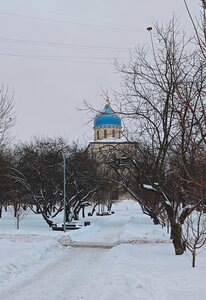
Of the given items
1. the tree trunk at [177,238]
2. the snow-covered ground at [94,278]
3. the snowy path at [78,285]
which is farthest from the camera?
the tree trunk at [177,238]

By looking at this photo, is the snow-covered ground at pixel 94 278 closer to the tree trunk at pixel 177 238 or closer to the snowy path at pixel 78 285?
the snowy path at pixel 78 285

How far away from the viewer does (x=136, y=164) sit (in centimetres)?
1706

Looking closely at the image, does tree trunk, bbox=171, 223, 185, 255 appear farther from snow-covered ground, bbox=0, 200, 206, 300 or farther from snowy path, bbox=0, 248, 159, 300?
snowy path, bbox=0, 248, 159, 300

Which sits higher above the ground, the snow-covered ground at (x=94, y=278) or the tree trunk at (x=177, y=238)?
the tree trunk at (x=177, y=238)

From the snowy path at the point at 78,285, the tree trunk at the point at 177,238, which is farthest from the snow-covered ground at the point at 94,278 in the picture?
the tree trunk at the point at 177,238

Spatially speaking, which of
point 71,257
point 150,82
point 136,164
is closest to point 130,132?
point 136,164

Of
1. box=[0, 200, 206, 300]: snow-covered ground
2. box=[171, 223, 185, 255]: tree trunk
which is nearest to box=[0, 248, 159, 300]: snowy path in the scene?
box=[0, 200, 206, 300]: snow-covered ground

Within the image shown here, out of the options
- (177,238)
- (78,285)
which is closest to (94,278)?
(78,285)

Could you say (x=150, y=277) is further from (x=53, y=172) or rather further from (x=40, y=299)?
(x=53, y=172)

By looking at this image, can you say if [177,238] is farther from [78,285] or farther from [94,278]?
[78,285]

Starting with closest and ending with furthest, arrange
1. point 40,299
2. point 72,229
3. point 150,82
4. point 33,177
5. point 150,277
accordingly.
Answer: point 40,299 < point 150,277 < point 150,82 < point 72,229 < point 33,177

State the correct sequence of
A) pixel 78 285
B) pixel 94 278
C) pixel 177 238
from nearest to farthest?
pixel 78 285, pixel 94 278, pixel 177 238

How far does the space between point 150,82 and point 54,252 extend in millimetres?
8361

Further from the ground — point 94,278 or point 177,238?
point 177,238
